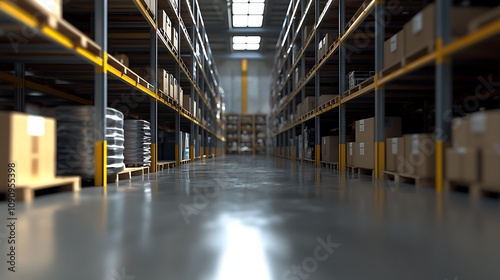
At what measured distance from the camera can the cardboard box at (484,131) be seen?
9.11 feet

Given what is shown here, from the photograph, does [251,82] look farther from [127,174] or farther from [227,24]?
[127,174]

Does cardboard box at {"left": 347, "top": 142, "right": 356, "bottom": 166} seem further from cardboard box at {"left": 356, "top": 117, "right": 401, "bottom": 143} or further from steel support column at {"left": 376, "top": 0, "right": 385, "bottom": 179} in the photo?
steel support column at {"left": 376, "top": 0, "right": 385, "bottom": 179}

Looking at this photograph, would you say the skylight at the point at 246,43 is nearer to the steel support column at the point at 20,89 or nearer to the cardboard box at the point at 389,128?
the steel support column at the point at 20,89

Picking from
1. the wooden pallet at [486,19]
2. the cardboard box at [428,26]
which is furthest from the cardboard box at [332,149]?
the wooden pallet at [486,19]

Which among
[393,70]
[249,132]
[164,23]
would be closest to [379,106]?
[393,70]

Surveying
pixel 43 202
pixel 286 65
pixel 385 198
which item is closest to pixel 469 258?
pixel 385 198

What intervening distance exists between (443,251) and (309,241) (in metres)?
0.69

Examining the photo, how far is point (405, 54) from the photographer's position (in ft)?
14.4

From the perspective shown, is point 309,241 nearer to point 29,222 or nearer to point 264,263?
point 264,263

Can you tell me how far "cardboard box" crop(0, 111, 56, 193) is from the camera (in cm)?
275

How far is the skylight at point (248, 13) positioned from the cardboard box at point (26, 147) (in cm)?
1654

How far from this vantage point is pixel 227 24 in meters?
20.1

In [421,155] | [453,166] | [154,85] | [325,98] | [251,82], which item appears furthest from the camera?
[251,82]

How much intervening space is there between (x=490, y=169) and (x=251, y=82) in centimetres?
→ 2404
